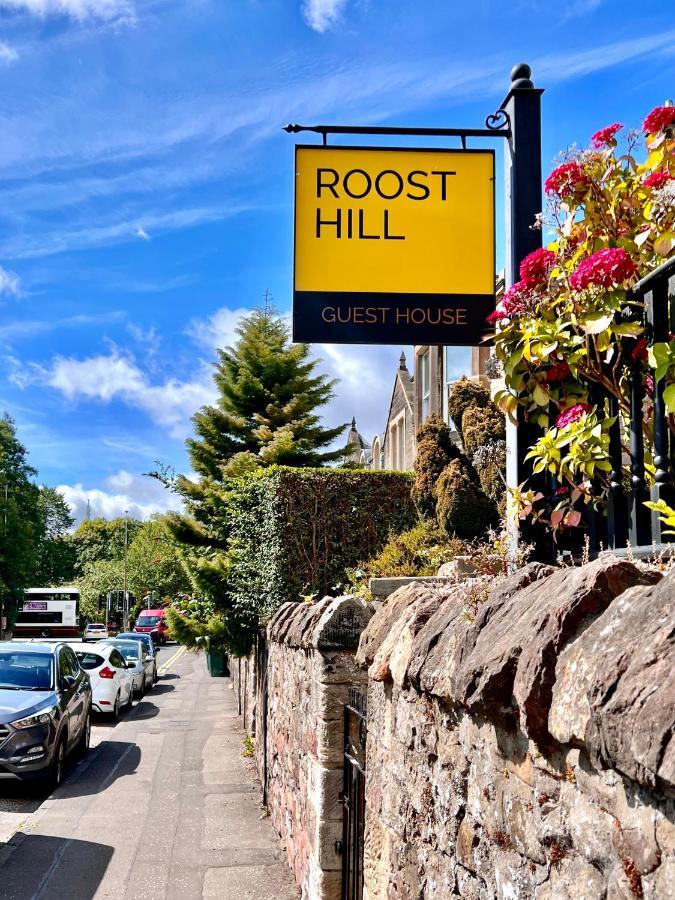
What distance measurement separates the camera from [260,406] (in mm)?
22922

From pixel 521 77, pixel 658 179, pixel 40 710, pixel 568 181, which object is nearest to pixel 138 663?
pixel 40 710

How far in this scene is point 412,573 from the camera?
9.88 m

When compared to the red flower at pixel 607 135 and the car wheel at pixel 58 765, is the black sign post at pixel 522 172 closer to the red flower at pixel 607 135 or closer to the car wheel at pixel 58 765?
the red flower at pixel 607 135

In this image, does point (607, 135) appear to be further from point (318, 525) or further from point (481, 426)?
point (318, 525)

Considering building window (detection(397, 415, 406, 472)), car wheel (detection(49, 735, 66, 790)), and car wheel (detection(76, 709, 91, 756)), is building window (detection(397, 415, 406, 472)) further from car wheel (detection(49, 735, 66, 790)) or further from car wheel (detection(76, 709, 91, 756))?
car wheel (detection(49, 735, 66, 790))

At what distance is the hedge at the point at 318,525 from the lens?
1265cm

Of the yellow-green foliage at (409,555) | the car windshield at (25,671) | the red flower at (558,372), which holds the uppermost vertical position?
the red flower at (558,372)

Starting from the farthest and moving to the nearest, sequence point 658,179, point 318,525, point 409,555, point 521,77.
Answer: point 318,525 < point 409,555 < point 521,77 < point 658,179

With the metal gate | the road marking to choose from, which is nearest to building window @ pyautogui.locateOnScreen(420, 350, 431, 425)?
the road marking

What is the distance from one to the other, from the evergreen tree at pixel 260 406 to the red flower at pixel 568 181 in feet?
57.3

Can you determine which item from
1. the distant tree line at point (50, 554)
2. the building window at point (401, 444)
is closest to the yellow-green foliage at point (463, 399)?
the building window at point (401, 444)

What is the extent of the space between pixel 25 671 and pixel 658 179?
1225cm

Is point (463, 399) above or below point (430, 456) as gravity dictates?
above

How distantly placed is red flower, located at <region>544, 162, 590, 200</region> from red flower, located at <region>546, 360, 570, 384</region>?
25.2 inches
